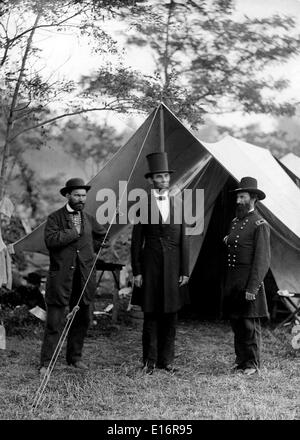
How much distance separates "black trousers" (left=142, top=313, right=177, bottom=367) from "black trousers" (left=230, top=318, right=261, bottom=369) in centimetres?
50

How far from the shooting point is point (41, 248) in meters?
6.17

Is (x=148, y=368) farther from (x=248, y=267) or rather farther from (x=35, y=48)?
(x=35, y=48)

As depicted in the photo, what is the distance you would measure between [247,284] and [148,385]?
1.07m

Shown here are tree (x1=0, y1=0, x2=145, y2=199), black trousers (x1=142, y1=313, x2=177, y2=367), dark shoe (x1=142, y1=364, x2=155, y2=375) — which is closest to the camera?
dark shoe (x1=142, y1=364, x2=155, y2=375)

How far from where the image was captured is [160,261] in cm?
455

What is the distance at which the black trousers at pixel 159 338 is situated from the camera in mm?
4477

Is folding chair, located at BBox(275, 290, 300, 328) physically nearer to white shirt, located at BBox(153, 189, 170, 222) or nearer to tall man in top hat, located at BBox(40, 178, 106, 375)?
white shirt, located at BBox(153, 189, 170, 222)

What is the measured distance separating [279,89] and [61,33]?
727 cm

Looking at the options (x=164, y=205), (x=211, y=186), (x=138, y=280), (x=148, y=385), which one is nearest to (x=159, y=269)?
(x=138, y=280)

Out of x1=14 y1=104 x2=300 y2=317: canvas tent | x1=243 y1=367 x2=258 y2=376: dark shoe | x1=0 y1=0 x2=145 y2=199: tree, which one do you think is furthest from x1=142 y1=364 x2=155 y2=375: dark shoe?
x1=0 y1=0 x2=145 y2=199: tree

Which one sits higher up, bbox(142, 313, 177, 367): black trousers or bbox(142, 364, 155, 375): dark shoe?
bbox(142, 313, 177, 367): black trousers

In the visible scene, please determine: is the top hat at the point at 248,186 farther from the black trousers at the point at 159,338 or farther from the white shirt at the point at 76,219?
the white shirt at the point at 76,219

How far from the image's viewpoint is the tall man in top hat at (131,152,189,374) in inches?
177
